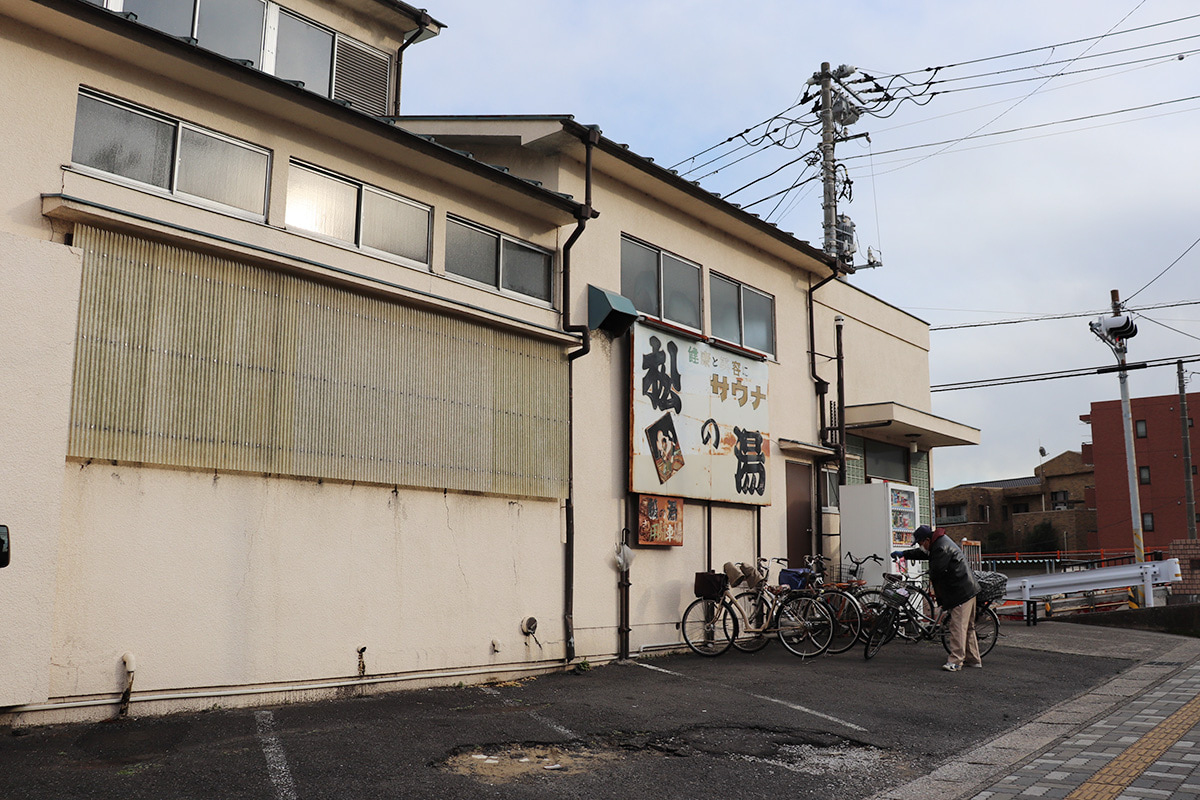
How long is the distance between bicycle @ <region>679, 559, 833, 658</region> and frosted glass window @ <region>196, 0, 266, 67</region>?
357 inches

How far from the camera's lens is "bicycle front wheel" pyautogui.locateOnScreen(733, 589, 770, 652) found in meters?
Result: 12.6

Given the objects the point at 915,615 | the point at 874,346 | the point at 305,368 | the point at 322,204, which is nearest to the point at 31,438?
the point at 305,368

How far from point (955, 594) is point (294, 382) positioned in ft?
27.5

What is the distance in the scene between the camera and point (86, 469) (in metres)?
7.34

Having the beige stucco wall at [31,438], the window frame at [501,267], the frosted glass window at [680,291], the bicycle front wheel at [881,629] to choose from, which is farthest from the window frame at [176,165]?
the bicycle front wheel at [881,629]

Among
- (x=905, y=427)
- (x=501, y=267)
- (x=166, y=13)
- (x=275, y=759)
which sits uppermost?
(x=166, y=13)

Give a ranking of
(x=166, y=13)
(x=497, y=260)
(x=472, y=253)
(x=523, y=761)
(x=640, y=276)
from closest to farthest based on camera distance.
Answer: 1. (x=523, y=761)
2. (x=166, y=13)
3. (x=472, y=253)
4. (x=497, y=260)
5. (x=640, y=276)

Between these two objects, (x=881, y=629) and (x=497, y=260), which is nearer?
(x=497, y=260)

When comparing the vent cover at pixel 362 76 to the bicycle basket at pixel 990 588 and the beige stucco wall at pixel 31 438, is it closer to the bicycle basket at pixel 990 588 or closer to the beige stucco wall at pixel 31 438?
the beige stucco wall at pixel 31 438

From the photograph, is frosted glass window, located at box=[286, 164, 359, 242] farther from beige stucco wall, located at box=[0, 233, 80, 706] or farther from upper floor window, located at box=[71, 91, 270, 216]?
beige stucco wall, located at box=[0, 233, 80, 706]

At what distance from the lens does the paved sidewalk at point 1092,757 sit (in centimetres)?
597

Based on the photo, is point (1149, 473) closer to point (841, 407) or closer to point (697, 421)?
point (841, 407)

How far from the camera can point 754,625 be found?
1270 cm

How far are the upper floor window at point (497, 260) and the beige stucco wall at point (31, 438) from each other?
4.41m
